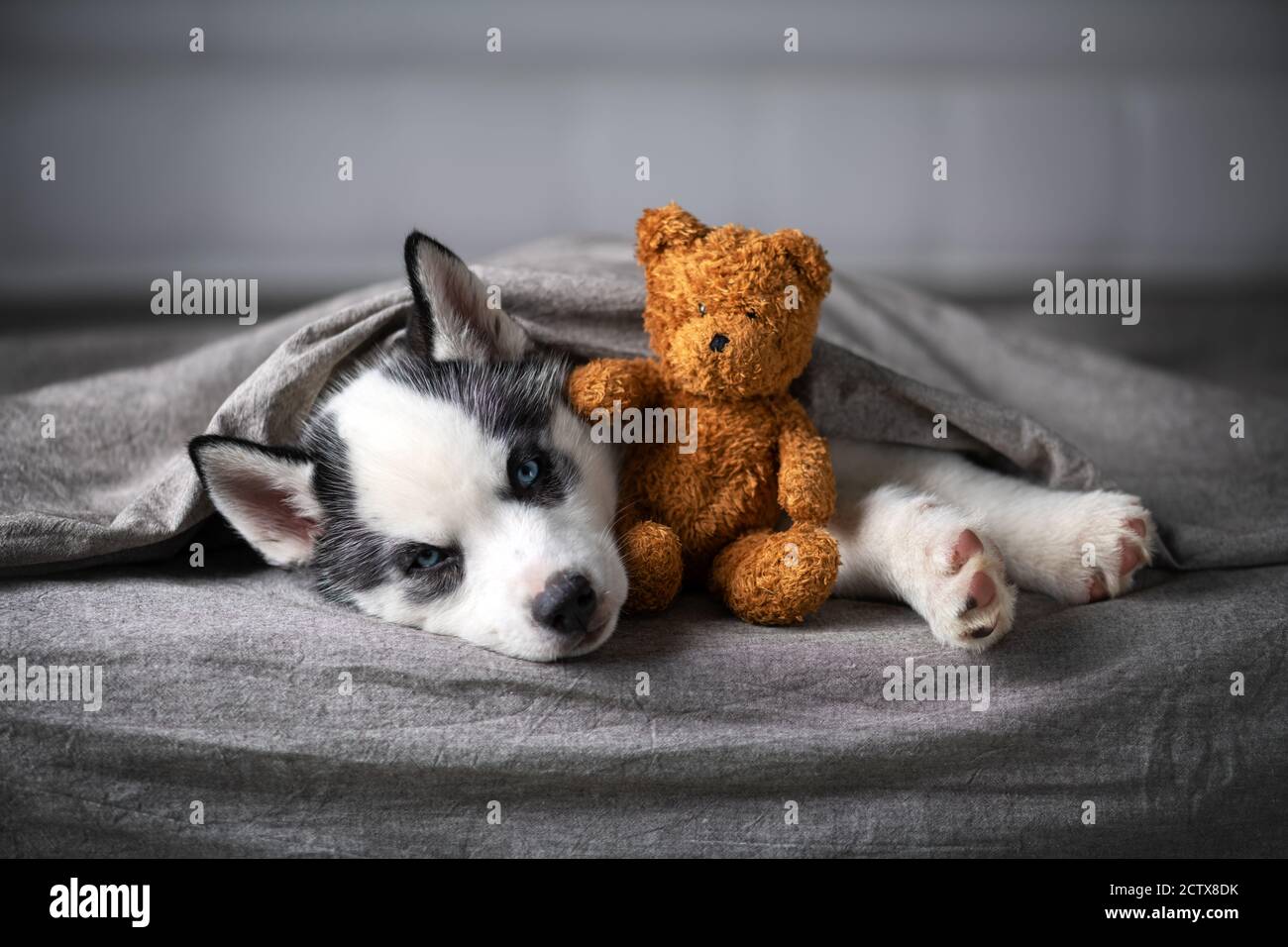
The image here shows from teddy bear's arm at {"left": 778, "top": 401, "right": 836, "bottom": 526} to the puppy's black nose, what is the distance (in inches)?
13.6

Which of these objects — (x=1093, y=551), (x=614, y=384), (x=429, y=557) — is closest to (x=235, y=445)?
(x=429, y=557)

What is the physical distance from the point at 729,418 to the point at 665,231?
0.32 meters

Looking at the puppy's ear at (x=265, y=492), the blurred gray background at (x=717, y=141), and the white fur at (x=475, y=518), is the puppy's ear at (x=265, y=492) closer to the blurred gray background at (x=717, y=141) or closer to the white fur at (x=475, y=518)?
the white fur at (x=475, y=518)

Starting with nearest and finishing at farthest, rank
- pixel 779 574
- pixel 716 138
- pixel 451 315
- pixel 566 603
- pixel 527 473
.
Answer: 1. pixel 566 603
2. pixel 779 574
3. pixel 527 473
4. pixel 451 315
5. pixel 716 138

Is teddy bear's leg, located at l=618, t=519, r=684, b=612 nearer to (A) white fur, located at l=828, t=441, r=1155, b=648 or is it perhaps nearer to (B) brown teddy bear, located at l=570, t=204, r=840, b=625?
(B) brown teddy bear, located at l=570, t=204, r=840, b=625

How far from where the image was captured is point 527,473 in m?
1.74

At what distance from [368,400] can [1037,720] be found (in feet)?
3.97

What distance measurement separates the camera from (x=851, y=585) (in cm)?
185

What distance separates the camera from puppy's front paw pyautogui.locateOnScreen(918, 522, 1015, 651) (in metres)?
1.57

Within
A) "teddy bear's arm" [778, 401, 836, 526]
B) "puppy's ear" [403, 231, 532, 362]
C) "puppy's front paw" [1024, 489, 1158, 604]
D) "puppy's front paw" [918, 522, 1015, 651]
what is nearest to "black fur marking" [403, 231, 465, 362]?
"puppy's ear" [403, 231, 532, 362]

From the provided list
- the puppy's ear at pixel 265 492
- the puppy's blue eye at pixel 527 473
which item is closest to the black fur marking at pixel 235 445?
the puppy's ear at pixel 265 492

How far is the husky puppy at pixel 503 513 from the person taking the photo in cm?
159

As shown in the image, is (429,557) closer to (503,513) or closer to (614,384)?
(503,513)

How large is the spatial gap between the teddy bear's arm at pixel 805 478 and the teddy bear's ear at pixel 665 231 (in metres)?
0.35
